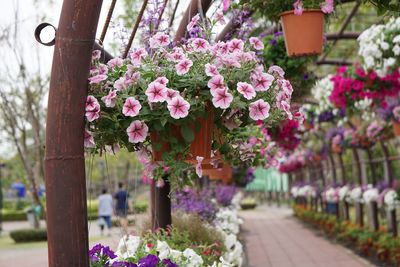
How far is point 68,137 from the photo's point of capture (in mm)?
1854

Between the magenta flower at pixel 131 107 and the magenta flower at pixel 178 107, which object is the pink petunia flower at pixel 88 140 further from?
the magenta flower at pixel 178 107

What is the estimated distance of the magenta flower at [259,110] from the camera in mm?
2035

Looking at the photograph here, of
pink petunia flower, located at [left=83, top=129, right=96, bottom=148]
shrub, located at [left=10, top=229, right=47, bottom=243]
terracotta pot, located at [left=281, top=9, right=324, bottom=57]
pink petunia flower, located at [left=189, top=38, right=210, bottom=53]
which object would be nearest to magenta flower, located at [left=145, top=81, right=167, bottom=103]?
pink petunia flower, located at [left=83, top=129, right=96, bottom=148]

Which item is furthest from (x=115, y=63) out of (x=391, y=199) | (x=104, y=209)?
(x=104, y=209)

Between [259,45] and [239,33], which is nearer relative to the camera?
[259,45]

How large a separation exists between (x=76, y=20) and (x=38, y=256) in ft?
33.9

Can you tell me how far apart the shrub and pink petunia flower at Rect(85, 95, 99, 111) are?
1418 cm

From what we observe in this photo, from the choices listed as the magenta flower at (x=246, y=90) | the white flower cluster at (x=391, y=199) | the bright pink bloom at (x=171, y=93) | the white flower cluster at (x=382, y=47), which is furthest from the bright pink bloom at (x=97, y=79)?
Result: the white flower cluster at (x=391, y=199)

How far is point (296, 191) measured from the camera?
18.4 m

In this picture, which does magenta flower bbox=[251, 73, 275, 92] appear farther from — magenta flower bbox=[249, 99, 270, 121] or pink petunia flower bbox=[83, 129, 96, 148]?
pink petunia flower bbox=[83, 129, 96, 148]

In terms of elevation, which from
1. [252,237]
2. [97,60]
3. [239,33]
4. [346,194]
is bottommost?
[252,237]

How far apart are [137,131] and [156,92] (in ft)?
0.48

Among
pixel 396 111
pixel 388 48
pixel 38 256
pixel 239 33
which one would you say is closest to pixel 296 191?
pixel 38 256

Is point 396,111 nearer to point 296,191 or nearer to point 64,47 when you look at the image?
point 64,47
